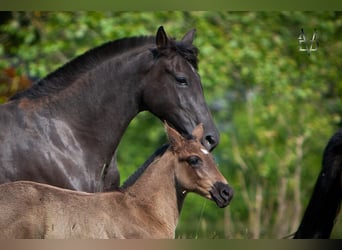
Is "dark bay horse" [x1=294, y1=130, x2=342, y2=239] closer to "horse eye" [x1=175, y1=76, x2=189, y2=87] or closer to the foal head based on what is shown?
the foal head

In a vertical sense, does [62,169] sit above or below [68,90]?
below

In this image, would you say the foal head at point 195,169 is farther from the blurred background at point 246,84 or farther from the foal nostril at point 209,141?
the blurred background at point 246,84

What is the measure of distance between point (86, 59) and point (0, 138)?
101 centimetres

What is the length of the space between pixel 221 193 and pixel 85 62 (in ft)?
5.36

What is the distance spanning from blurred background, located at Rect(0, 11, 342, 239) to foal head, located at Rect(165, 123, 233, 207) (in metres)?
6.01

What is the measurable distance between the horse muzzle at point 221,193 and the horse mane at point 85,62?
120 centimetres

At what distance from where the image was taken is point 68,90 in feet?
23.8

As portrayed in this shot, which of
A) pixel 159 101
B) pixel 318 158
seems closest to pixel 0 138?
pixel 159 101

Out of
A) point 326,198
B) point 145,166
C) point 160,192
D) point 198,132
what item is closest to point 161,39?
point 198,132

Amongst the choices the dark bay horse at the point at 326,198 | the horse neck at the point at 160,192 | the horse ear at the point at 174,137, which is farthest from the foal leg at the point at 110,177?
the dark bay horse at the point at 326,198

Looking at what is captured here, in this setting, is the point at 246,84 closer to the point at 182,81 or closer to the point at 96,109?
the point at 182,81

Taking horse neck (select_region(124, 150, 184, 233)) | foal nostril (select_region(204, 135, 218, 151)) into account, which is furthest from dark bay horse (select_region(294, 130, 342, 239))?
horse neck (select_region(124, 150, 184, 233))

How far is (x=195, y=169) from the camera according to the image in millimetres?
6801

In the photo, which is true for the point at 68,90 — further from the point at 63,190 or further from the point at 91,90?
the point at 63,190
